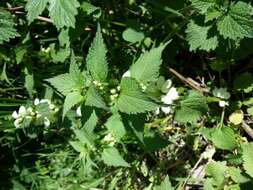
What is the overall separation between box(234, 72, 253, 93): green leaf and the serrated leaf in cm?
84

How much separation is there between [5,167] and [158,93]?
1210 mm

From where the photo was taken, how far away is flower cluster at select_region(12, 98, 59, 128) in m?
1.99

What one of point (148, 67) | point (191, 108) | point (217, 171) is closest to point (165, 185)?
point (217, 171)

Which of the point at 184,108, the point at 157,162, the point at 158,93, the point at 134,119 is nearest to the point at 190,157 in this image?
the point at 157,162

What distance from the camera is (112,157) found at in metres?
2.01

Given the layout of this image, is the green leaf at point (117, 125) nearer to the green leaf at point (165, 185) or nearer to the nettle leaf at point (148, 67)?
the nettle leaf at point (148, 67)

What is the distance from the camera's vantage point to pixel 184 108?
196 cm

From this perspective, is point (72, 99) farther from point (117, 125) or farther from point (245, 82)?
point (245, 82)

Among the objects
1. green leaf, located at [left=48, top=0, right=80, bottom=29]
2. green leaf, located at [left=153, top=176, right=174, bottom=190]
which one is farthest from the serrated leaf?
green leaf, located at [left=153, top=176, right=174, bottom=190]

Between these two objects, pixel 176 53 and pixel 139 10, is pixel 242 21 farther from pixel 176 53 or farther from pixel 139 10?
pixel 139 10

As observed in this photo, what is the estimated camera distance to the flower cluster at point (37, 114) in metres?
1.99

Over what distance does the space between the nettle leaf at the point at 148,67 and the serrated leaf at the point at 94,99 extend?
198mm

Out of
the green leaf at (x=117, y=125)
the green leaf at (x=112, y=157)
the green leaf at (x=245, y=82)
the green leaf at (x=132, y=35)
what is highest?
the green leaf at (x=132, y=35)

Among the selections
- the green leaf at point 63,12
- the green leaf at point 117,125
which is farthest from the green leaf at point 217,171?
the green leaf at point 63,12
